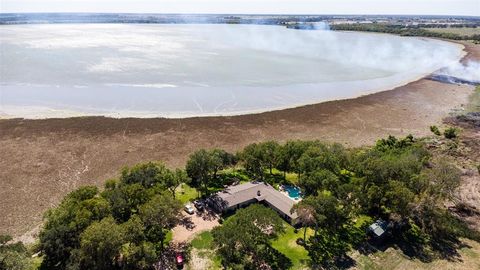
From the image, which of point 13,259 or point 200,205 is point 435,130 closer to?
point 200,205

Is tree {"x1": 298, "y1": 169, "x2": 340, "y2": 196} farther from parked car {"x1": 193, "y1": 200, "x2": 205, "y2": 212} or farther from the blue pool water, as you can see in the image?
parked car {"x1": 193, "y1": 200, "x2": 205, "y2": 212}

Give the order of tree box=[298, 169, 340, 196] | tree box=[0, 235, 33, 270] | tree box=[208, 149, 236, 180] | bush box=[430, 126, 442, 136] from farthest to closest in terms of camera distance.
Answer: bush box=[430, 126, 442, 136] → tree box=[208, 149, 236, 180] → tree box=[298, 169, 340, 196] → tree box=[0, 235, 33, 270]

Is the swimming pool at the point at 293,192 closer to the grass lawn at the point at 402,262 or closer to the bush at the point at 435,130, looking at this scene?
the grass lawn at the point at 402,262

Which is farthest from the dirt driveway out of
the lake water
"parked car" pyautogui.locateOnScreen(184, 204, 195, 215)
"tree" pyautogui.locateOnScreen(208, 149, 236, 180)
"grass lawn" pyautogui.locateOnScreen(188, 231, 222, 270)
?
the lake water

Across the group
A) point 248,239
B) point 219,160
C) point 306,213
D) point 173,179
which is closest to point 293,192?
point 219,160

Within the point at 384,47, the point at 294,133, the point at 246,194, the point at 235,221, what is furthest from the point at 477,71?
the point at 235,221
